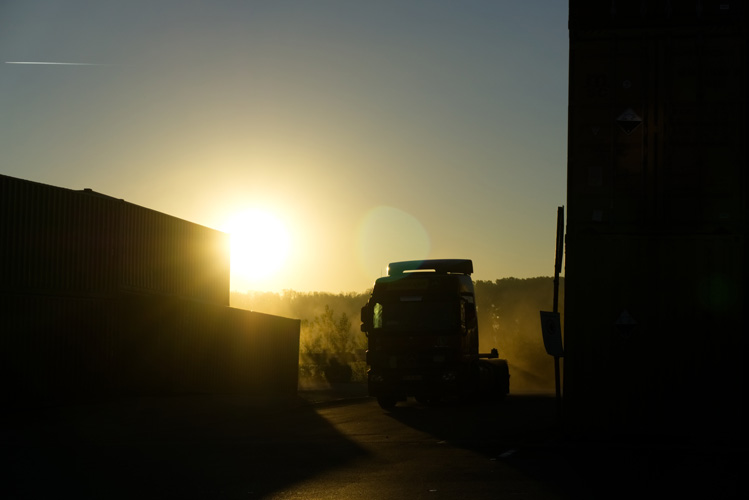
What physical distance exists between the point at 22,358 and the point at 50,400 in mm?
1875

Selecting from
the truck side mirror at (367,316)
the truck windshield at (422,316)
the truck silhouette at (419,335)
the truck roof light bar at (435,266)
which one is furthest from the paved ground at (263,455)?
the truck roof light bar at (435,266)

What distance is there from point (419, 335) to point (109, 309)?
11942 mm

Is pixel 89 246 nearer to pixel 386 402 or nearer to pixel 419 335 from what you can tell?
pixel 386 402

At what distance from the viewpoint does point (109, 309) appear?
31.2 meters

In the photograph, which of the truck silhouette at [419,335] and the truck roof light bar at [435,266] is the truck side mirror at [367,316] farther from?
the truck roof light bar at [435,266]

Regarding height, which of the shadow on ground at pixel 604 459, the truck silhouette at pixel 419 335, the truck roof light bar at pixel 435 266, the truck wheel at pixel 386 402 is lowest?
the truck wheel at pixel 386 402

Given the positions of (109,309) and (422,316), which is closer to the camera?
(422,316)

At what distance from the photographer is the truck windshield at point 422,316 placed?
24.4 m

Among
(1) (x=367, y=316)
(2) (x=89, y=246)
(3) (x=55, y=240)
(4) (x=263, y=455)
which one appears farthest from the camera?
(2) (x=89, y=246)

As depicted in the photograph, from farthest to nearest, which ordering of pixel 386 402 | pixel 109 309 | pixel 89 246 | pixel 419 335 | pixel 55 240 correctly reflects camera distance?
pixel 109 309
pixel 89 246
pixel 55 240
pixel 386 402
pixel 419 335

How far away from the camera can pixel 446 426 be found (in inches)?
749

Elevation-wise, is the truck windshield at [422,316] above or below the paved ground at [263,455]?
above

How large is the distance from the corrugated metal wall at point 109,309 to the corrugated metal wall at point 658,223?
1798 centimetres

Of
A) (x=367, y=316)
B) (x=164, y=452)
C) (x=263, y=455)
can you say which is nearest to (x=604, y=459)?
(x=263, y=455)
